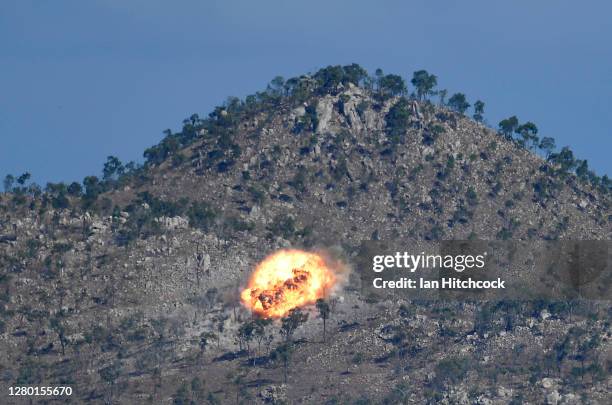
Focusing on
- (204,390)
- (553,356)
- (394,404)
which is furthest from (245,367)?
(553,356)

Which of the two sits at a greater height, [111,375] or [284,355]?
[284,355]

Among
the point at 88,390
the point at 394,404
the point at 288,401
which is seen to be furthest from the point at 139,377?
the point at 394,404

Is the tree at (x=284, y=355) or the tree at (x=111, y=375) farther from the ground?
the tree at (x=284, y=355)

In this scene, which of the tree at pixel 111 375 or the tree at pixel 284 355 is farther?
the tree at pixel 284 355

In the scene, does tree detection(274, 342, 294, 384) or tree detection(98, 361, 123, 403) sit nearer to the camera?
tree detection(98, 361, 123, 403)

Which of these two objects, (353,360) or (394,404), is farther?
(353,360)

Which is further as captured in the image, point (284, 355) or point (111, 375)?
point (284, 355)

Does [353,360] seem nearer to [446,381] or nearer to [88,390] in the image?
[446,381]

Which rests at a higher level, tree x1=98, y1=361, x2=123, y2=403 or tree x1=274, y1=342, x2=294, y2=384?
tree x1=274, y1=342, x2=294, y2=384

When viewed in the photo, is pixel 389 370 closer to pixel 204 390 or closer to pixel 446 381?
pixel 446 381
